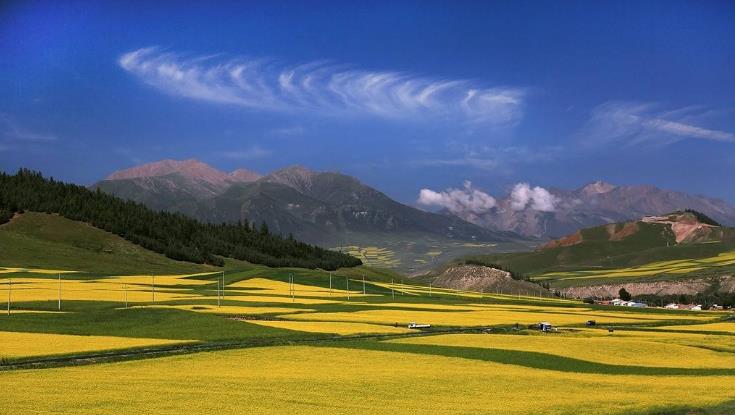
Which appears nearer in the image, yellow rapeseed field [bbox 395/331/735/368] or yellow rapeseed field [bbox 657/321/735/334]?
yellow rapeseed field [bbox 395/331/735/368]

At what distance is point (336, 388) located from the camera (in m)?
40.5

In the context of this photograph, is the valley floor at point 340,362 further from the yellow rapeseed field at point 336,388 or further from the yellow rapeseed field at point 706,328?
the yellow rapeseed field at point 706,328

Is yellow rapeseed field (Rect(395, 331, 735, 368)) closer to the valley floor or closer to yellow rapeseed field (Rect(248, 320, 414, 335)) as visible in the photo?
the valley floor

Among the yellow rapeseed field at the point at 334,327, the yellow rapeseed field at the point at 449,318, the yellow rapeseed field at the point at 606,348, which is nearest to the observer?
the yellow rapeseed field at the point at 606,348

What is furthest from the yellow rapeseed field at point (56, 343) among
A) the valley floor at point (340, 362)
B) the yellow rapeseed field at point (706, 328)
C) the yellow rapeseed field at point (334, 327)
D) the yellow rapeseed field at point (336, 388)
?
the yellow rapeseed field at point (706, 328)

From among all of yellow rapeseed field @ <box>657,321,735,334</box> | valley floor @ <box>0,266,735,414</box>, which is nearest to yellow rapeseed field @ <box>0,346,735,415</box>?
valley floor @ <box>0,266,735,414</box>

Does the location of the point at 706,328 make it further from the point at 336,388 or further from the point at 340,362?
the point at 336,388

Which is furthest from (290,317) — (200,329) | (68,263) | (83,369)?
(68,263)

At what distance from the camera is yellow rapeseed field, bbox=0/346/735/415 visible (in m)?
35.3

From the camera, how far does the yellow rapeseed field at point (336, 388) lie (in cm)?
3528

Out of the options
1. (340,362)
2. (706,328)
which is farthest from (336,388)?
(706,328)

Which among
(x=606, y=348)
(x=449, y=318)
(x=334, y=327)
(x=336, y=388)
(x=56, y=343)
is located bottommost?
(x=606, y=348)

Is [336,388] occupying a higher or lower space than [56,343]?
lower

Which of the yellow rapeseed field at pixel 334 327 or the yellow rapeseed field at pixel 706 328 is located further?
the yellow rapeseed field at pixel 706 328
